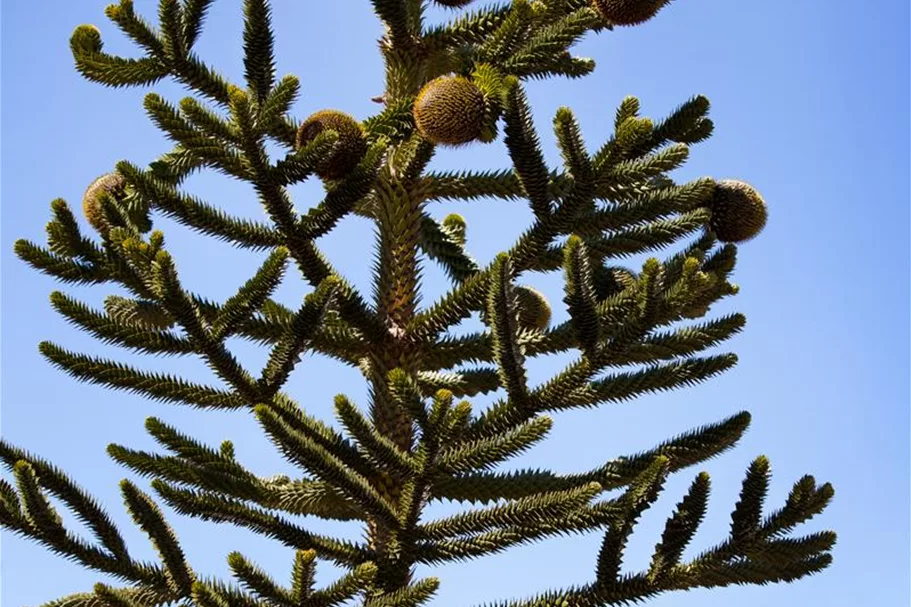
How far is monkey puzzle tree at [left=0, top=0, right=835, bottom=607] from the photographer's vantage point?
17.5 feet

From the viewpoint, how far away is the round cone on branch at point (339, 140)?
6.08m

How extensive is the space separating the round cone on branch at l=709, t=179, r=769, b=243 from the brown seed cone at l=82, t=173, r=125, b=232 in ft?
11.7

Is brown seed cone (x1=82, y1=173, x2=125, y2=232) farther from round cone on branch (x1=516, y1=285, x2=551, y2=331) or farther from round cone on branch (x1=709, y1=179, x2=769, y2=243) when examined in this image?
round cone on branch (x1=709, y1=179, x2=769, y2=243)

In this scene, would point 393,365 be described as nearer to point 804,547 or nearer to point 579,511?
point 579,511

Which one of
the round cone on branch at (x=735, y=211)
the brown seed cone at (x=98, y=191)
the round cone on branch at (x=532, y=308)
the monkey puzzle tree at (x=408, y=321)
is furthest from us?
the round cone on branch at (x=532, y=308)

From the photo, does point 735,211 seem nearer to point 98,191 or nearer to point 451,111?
point 451,111

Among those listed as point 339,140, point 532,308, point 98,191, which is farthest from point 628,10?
point 98,191

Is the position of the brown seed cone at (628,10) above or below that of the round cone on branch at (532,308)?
above

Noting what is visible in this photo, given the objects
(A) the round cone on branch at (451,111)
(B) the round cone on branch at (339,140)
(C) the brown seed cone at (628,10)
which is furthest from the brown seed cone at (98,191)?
(C) the brown seed cone at (628,10)

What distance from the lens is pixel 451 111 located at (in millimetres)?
5828

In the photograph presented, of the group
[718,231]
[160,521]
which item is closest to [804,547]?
[718,231]

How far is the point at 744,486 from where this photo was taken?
550cm

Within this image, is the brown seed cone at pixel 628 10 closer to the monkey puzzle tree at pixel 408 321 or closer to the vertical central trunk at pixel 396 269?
the monkey puzzle tree at pixel 408 321

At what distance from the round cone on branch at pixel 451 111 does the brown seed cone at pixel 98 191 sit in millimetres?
2086
